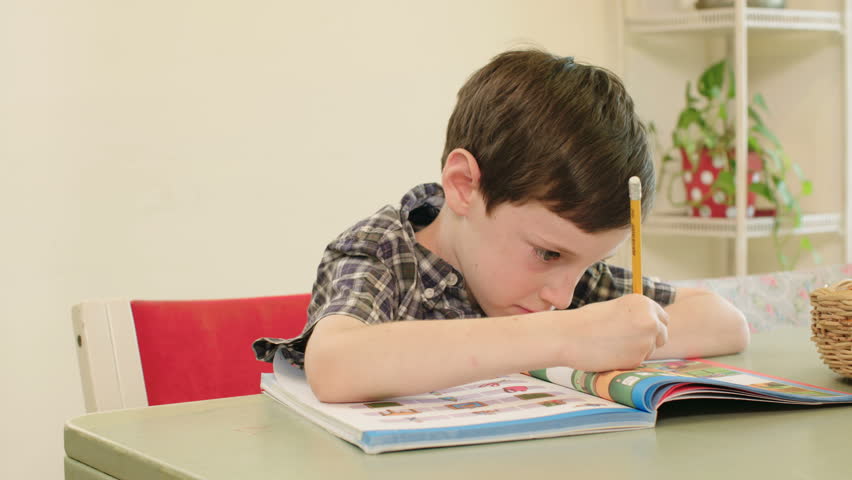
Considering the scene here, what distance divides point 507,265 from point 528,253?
3 cm

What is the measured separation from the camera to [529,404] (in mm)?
774

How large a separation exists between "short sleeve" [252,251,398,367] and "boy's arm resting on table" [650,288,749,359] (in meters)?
0.31

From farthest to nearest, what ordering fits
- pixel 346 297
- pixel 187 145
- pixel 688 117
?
pixel 688 117
pixel 187 145
pixel 346 297

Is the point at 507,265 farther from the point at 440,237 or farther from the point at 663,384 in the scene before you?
the point at 663,384

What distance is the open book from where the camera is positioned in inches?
27.0

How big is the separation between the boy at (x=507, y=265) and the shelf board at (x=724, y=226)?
150 centimetres

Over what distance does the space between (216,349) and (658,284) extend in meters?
0.56

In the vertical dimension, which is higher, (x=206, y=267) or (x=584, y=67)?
(x=584, y=67)

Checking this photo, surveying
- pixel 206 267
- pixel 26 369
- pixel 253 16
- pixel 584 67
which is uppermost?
pixel 253 16

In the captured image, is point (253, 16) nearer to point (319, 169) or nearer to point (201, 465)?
point (319, 169)

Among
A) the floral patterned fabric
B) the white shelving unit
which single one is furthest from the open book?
the white shelving unit

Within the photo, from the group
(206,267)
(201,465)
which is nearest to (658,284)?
(201,465)

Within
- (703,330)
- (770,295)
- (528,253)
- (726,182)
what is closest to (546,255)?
(528,253)

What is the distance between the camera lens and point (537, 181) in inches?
38.4
